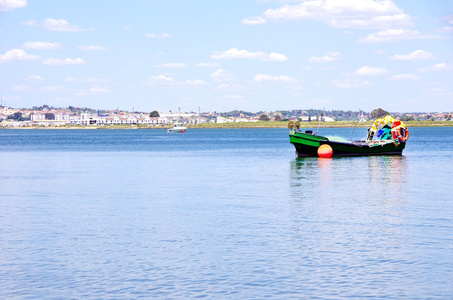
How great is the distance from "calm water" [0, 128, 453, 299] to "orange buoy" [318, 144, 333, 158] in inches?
1068

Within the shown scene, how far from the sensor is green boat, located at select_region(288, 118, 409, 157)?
3049 inches

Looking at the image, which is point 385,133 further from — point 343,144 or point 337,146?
point 337,146

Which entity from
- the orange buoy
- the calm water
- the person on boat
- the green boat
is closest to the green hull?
the green boat

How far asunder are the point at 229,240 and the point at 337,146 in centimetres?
5389

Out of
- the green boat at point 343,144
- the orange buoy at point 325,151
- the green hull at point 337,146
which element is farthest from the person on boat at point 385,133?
the orange buoy at point 325,151

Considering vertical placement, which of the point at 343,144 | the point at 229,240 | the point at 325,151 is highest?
the point at 343,144

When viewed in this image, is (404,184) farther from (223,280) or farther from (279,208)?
(223,280)

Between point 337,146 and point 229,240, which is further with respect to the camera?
point 337,146

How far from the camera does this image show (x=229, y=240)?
85.3 ft

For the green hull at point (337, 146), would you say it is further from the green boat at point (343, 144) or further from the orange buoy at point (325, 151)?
the orange buoy at point (325, 151)

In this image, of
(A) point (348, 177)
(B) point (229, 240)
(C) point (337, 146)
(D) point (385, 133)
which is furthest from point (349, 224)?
(D) point (385, 133)

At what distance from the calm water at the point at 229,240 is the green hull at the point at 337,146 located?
27.4m

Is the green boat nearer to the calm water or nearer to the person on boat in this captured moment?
the person on boat

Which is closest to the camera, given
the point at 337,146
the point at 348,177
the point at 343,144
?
the point at 348,177
